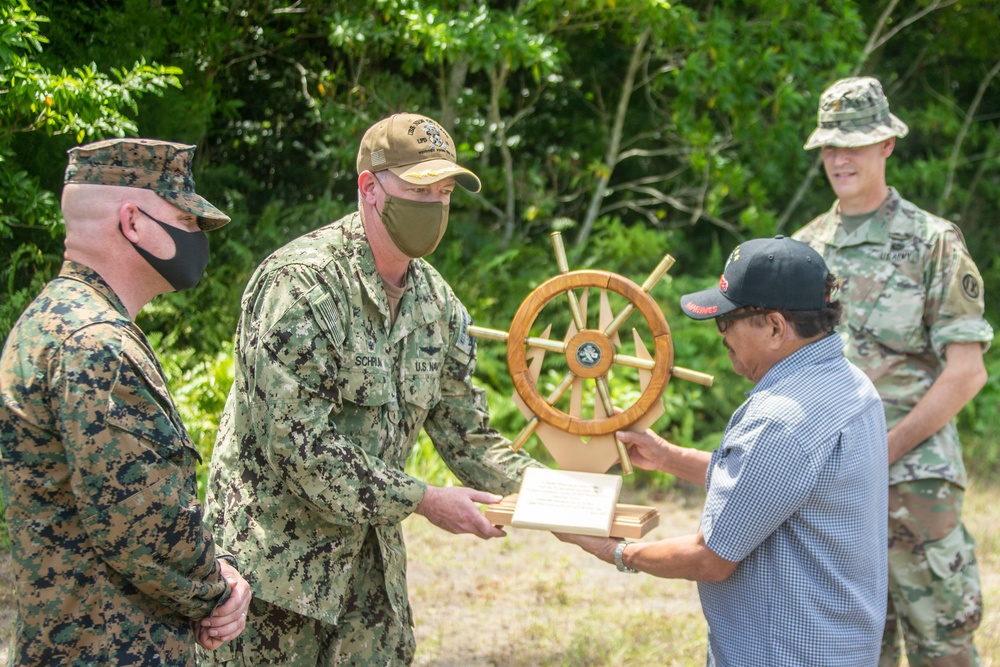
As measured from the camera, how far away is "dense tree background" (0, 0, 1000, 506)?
680 cm

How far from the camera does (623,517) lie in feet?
10.2

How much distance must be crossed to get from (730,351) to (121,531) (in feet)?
5.47

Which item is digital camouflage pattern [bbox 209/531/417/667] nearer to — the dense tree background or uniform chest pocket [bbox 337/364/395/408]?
uniform chest pocket [bbox 337/364/395/408]

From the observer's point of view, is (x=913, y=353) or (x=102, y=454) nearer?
(x=102, y=454)

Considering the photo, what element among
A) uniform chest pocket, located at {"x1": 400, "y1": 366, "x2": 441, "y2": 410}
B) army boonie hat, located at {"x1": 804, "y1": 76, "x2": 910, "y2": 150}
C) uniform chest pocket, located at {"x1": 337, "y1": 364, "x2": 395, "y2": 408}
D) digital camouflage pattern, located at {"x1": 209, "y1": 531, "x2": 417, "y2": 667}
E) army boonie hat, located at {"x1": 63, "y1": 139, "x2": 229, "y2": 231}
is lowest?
digital camouflage pattern, located at {"x1": 209, "y1": 531, "x2": 417, "y2": 667}

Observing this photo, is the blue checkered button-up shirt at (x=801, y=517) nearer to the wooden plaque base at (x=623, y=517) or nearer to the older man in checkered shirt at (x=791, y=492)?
the older man in checkered shirt at (x=791, y=492)

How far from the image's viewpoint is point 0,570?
198 inches

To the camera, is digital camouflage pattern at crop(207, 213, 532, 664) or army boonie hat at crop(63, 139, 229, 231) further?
digital camouflage pattern at crop(207, 213, 532, 664)

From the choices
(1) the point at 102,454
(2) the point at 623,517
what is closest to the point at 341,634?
(2) the point at 623,517

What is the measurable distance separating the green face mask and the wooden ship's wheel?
0.37 metres

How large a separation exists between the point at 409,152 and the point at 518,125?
6647 millimetres

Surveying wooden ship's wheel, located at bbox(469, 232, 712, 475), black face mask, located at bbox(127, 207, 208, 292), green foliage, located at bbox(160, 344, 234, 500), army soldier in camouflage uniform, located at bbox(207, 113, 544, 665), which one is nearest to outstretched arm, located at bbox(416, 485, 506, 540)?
army soldier in camouflage uniform, located at bbox(207, 113, 544, 665)

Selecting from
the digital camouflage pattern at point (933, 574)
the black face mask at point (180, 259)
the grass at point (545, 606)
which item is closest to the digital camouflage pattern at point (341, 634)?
the black face mask at point (180, 259)

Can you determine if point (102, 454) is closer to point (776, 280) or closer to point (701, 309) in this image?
point (701, 309)
